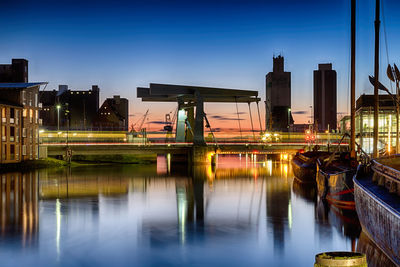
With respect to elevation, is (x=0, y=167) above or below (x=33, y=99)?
below

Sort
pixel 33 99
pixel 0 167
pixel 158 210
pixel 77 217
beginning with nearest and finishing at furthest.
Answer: pixel 77 217 < pixel 158 210 < pixel 0 167 < pixel 33 99

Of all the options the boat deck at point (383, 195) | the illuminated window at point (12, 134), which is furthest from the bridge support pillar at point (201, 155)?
the boat deck at point (383, 195)

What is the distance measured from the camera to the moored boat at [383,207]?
1127cm

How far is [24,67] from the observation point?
100812 mm

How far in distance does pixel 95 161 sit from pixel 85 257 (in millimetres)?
64538

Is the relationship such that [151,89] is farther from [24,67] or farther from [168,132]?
[24,67]

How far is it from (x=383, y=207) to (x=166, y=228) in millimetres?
9669

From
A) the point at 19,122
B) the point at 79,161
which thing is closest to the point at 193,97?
the point at 79,161

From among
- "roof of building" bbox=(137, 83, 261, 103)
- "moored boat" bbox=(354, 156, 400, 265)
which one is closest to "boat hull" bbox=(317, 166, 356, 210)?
"moored boat" bbox=(354, 156, 400, 265)

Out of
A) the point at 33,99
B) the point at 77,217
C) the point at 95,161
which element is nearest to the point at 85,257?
the point at 77,217

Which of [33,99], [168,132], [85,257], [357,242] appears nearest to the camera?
[85,257]

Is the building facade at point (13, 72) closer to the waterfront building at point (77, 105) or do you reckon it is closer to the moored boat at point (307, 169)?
the waterfront building at point (77, 105)

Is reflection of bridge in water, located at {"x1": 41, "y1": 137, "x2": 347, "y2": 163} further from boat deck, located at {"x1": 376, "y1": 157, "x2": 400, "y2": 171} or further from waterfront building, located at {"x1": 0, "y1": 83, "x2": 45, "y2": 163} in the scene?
boat deck, located at {"x1": 376, "y1": 157, "x2": 400, "y2": 171}

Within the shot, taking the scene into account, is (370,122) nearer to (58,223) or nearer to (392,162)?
(392,162)
